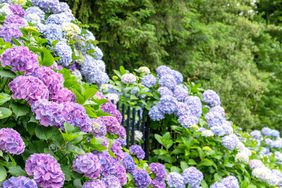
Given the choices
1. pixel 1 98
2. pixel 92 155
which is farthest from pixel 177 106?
pixel 1 98

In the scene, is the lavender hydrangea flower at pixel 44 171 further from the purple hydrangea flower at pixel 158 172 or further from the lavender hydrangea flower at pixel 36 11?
the lavender hydrangea flower at pixel 36 11

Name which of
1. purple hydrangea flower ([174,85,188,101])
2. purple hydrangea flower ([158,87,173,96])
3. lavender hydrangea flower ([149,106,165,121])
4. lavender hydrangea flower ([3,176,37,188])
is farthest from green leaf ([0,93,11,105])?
purple hydrangea flower ([174,85,188,101])

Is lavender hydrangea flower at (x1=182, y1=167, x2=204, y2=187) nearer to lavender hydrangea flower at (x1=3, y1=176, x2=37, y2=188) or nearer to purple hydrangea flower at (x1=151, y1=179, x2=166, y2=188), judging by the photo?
purple hydrangea flower at (x1=151, y1=179, x2=166, y2=188)

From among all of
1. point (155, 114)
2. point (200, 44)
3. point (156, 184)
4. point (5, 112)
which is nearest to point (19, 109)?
point (5, 112)

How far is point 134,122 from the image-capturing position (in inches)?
133

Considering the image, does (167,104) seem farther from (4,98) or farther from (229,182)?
(4,98)

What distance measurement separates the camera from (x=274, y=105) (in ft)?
34.8

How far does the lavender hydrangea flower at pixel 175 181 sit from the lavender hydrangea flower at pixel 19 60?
5.18 ft

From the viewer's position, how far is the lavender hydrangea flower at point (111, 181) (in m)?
2.02

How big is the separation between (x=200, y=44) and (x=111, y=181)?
5.45m

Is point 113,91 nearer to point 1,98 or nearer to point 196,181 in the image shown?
point 196,181

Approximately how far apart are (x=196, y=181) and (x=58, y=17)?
141 centimetres

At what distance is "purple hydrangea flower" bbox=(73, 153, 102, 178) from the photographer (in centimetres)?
179

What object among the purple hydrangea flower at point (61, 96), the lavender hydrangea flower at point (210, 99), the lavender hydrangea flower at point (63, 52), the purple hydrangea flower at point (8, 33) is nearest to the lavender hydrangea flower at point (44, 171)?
the purple hydrangea flower at point (61, 96)
